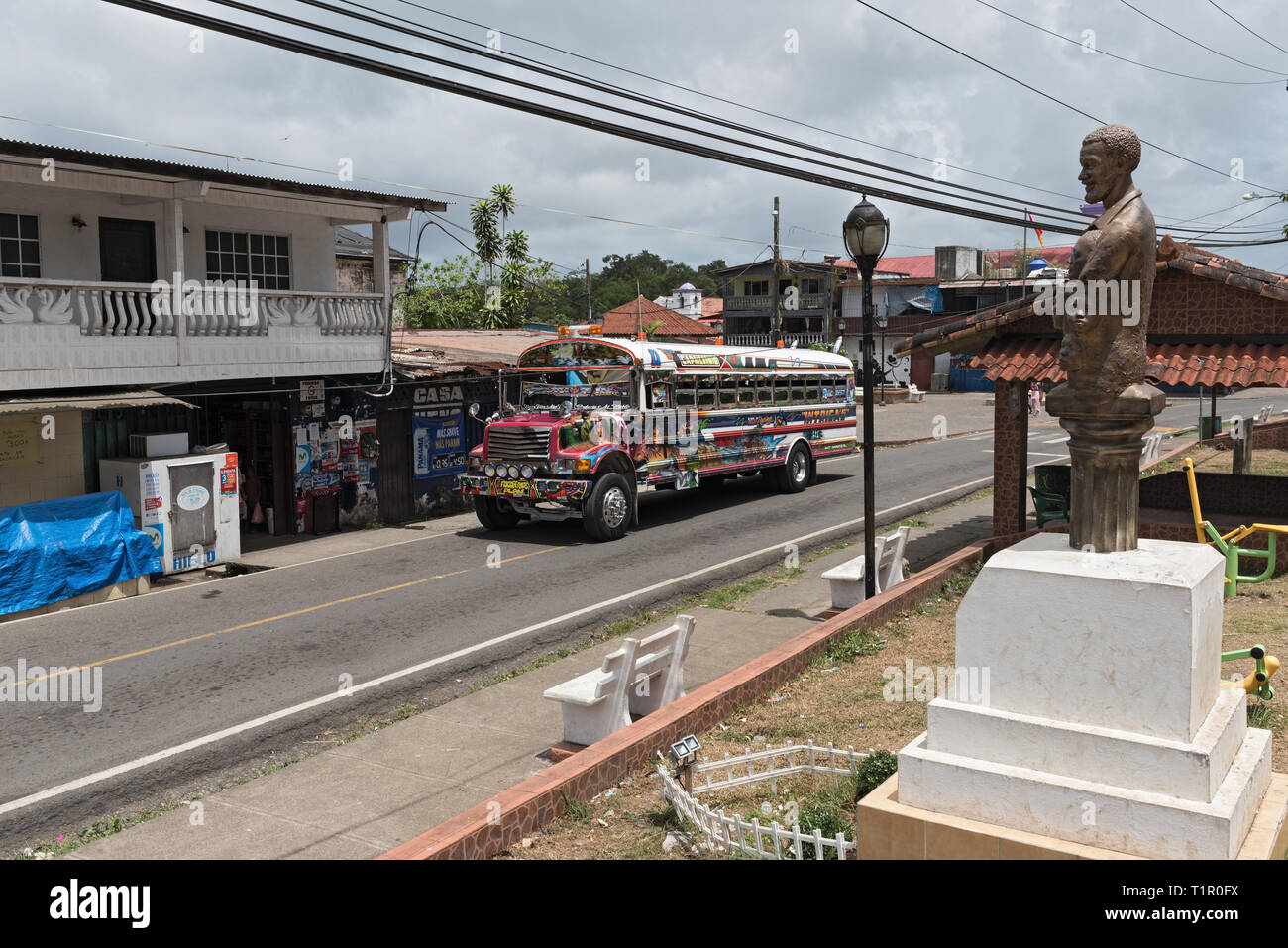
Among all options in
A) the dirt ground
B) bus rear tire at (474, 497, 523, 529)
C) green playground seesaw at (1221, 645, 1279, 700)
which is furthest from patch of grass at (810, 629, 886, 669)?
bus rear tire at (474, 497, 523, 529)

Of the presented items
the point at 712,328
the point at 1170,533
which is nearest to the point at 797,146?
the point at 1170,533

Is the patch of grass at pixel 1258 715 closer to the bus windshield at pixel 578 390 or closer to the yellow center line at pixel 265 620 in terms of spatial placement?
the yellow center line at pixel 265 620

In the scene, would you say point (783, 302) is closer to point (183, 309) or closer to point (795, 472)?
point (795, 472)

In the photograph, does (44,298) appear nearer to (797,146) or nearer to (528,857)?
(797,146)

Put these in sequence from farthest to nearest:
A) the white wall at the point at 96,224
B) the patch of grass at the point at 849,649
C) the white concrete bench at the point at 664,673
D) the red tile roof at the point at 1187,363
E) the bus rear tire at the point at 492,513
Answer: the bus rear tire at the point at 492,513, the white wall at the point at 96,224, the red tile roof at the point at 1187,363, the patch of grass at the point at 849,649, the white concrete bench at the point at 664,673

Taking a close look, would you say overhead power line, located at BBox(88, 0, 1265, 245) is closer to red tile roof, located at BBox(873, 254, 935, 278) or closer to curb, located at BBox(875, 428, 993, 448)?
curb, located at BBox(875, 428, 993, 448)

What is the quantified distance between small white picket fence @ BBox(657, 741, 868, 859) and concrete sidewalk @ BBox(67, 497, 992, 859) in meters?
1.59

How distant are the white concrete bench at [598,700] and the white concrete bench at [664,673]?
59 cm

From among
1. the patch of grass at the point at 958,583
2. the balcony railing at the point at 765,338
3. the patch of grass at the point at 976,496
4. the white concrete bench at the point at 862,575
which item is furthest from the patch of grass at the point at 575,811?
the balcony railing at the point at 765,338

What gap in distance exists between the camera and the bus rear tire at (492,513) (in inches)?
715

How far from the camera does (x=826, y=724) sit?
7898 mm

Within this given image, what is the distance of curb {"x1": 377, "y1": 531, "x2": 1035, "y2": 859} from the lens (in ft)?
18.8

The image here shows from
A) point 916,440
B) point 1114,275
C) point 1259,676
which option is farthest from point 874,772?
point 916,440

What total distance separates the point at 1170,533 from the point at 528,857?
387 inches
